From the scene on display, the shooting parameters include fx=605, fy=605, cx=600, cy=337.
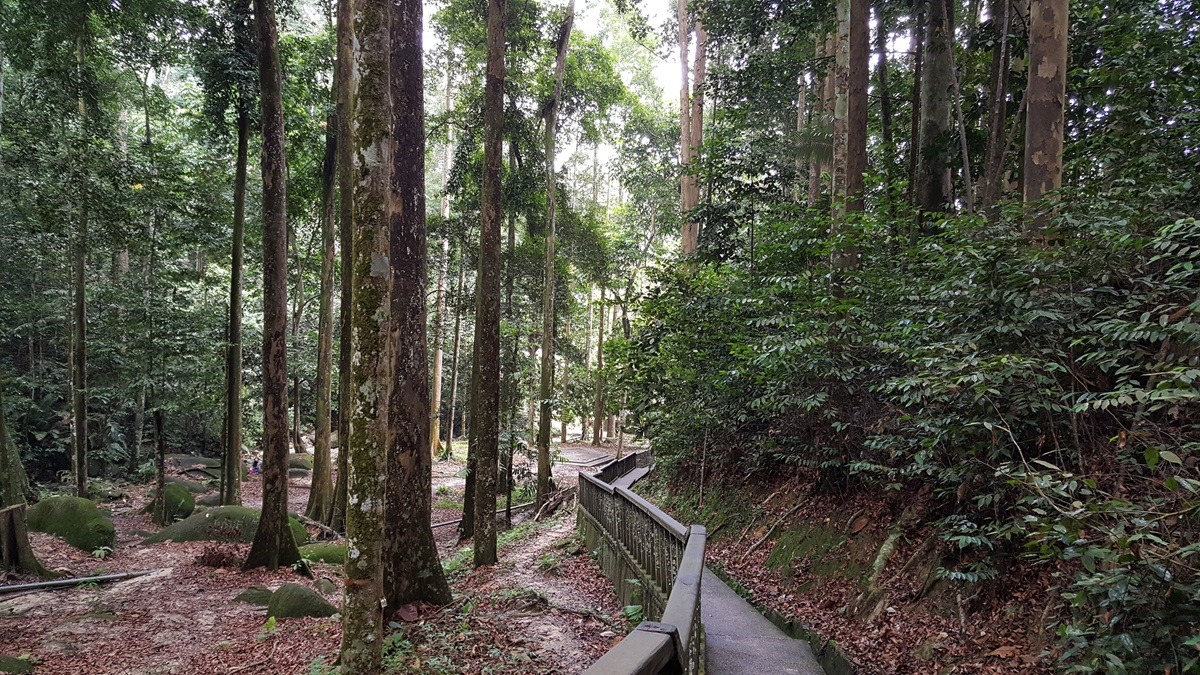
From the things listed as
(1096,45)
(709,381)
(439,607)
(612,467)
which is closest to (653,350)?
(709,381)

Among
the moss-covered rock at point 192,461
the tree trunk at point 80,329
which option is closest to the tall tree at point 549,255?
the tree trunk at point 80,329

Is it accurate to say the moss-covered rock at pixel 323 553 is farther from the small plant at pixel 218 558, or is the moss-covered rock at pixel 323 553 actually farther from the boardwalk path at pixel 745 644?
the boardwalk path at pixel 745 644

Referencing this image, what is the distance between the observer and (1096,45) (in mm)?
8383

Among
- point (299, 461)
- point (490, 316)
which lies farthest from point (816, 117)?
point (299, 461)

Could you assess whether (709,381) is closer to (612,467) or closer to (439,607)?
(439,607)

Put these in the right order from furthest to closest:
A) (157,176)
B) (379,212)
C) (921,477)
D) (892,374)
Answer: (157,176) → (892,374) → (921,477) → (379,212)

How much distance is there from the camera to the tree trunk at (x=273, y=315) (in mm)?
10641

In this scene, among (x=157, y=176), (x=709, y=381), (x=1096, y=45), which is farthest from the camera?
(x=157, y=176)

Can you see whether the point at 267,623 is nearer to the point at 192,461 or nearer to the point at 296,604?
the point at 296,604

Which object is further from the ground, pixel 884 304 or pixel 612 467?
pixel 884 304

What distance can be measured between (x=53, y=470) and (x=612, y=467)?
18797 mm

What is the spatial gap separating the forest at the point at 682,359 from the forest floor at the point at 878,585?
37 mm

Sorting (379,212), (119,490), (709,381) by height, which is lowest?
(119,490)

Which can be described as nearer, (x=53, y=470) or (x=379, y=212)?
(x=379, y=212)
